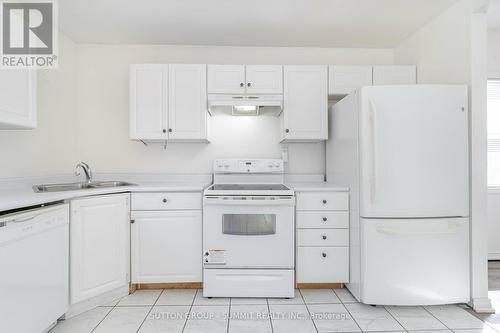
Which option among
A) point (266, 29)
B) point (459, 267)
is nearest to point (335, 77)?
point (266, 29)

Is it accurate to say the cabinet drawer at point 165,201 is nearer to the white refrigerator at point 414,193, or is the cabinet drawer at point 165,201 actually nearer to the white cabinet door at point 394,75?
the white refrigerator at point 414,193

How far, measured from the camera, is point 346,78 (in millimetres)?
2752

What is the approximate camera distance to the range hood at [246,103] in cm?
258

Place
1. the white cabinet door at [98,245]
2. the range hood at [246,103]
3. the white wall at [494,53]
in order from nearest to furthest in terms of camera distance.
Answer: the white cabinet door at [98,245] < the range hood at [246,103] < the white wall at [494,53]

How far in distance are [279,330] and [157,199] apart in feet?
4.53

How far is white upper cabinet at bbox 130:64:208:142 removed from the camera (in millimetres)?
2660

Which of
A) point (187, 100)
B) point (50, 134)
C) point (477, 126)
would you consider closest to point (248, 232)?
point (187, 100)

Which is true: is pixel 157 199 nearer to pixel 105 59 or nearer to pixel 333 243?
pixel 333 243

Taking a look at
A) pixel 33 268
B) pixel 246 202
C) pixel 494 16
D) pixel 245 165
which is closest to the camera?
pixel 33 268

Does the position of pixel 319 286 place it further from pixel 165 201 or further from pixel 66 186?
pixel 66 186

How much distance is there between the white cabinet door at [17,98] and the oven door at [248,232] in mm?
1348

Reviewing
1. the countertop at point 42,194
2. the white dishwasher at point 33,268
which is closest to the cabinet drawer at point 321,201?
the countertop at point 42,194

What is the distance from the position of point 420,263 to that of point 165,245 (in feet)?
6.60

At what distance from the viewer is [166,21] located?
2.51 metres
